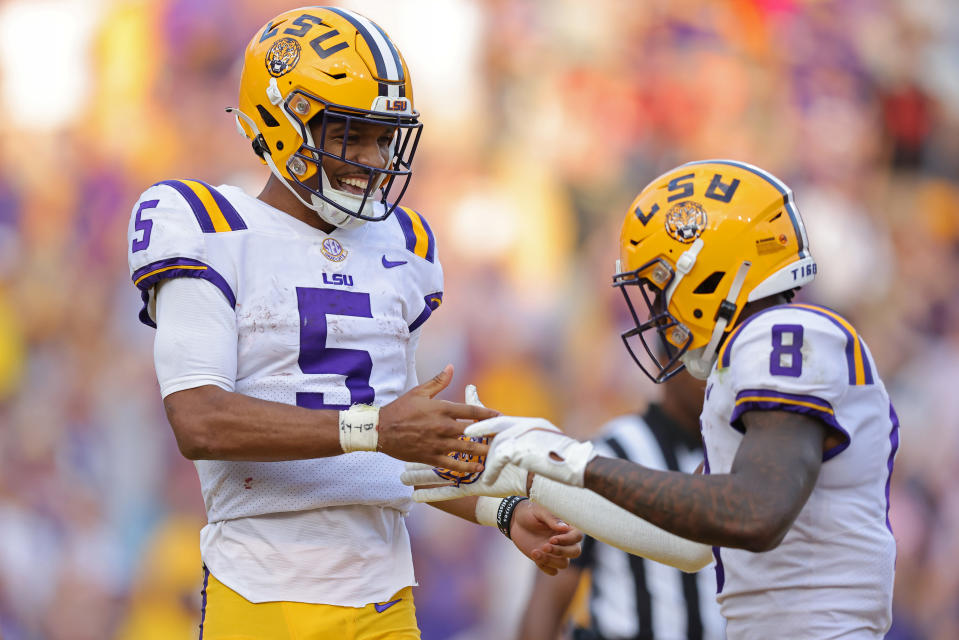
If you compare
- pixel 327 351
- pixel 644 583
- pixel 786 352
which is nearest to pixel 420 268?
pixel 327 351

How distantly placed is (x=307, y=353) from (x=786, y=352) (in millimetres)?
1126

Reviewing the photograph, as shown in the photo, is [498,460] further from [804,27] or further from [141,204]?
[804,27]

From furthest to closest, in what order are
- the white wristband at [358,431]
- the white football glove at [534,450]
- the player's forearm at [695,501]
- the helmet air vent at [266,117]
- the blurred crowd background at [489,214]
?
the blurred crowd background at [489,214] → the helmet air vent at [266,117] → the white wristband at [358,431] → the white football glove at [534,450] → the player's forearm at [695,501]

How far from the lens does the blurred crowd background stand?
6434 millimetres

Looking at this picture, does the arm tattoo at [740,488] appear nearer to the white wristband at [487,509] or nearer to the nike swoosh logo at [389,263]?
the white wristband at [487,509]

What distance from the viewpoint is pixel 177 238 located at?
268cm

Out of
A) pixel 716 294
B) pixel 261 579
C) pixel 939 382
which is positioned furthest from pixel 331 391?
pixel 939 382

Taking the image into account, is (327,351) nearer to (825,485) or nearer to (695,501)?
(695,501)

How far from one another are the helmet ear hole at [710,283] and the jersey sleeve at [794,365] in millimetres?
311

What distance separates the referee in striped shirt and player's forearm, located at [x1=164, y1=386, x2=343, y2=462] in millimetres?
1856

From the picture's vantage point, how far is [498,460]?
2.39 metres

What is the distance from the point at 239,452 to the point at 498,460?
618 mm

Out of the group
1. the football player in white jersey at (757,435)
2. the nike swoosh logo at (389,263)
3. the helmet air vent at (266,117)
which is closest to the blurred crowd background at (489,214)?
the nike swoosh logo at (389,263)

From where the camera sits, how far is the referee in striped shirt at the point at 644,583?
13.2 feet
